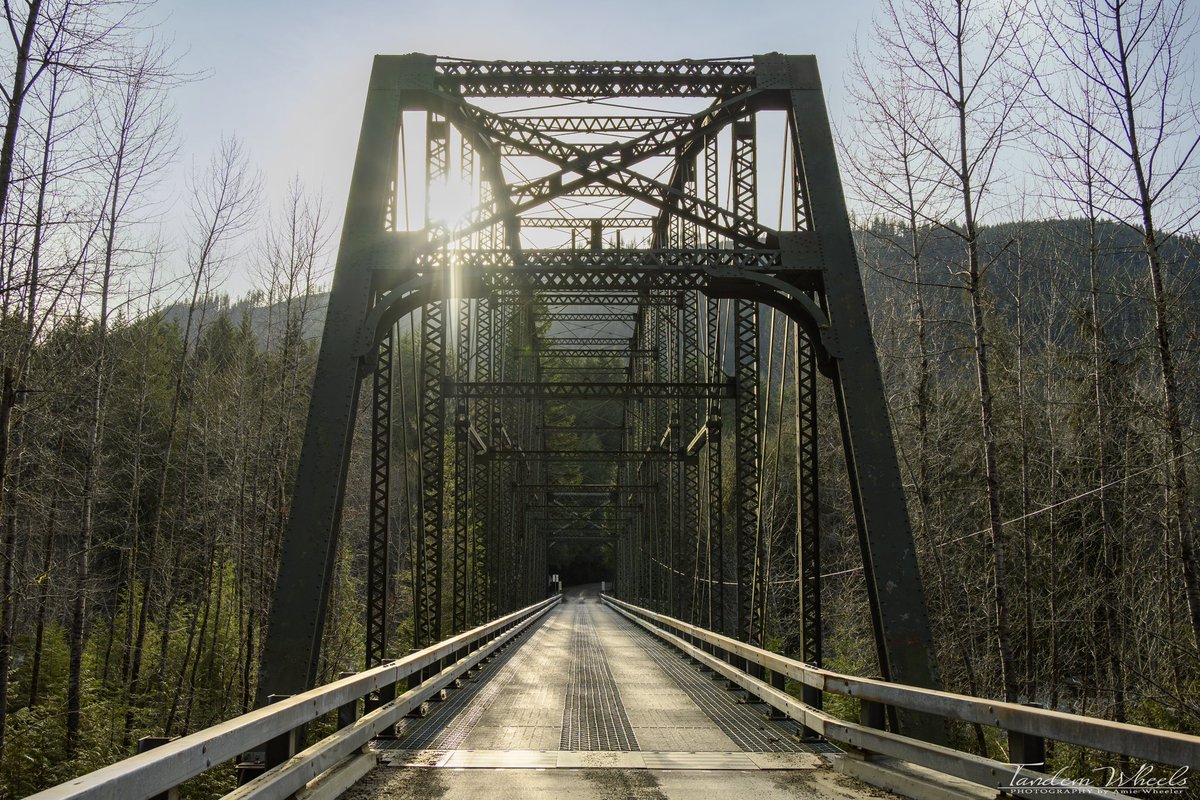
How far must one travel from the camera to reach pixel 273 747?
4.91 metres

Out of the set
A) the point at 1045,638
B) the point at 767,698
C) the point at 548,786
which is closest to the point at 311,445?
the point at 548,786

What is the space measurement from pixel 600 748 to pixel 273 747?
3.42 meters

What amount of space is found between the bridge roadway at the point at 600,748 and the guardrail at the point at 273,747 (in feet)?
0.97

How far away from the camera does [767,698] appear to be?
914 centimetres

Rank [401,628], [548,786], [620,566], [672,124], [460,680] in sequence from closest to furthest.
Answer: [548,786] < [672,124] < [460,680] < [401,628] < [620,566]

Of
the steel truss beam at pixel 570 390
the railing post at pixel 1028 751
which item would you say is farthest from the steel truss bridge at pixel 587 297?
the steel truss beam at pixel 570 390

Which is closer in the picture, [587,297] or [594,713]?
[594,713]

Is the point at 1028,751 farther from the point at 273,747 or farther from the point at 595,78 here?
the point at 595,78

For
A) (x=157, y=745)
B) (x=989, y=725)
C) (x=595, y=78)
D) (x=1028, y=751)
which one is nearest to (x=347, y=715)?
(x=157, y=745)

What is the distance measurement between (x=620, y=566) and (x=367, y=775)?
64.8 m

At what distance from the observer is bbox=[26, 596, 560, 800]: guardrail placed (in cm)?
290

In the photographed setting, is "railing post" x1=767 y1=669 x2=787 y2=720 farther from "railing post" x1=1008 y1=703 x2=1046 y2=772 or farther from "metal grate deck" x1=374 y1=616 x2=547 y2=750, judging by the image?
"railing post" x1=1008 y1=703 x2=1046 y2=772

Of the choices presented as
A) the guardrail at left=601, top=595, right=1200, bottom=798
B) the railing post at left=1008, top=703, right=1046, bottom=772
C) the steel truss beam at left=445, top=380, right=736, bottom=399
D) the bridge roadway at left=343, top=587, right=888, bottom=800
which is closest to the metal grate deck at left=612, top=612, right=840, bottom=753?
the bridge roadway at left=343, top=587, right=888, bottom=800

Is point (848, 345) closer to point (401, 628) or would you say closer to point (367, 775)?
point (367, 775)
